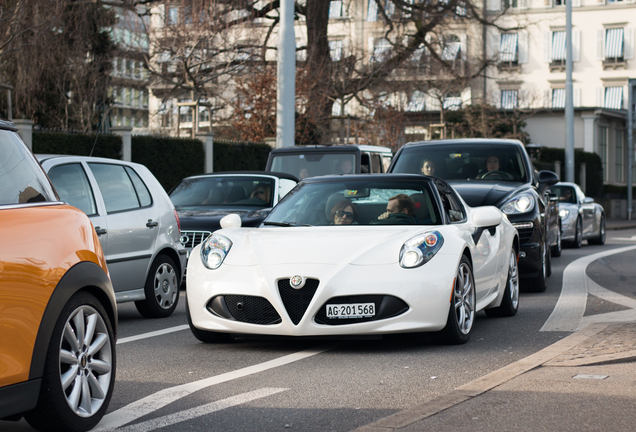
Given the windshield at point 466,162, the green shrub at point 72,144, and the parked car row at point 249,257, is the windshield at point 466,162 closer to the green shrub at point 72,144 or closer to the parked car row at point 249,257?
the parked car row at point 249,257

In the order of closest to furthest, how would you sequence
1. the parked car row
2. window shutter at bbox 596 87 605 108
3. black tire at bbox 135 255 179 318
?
the parked car row
black tire at bbox 135 255 179 318
window shutter at bbox 596 87 605 108

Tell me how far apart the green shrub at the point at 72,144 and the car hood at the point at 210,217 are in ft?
19.7

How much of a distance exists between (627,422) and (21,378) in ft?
Answer: 9.42

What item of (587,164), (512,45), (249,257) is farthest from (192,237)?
(512,45)

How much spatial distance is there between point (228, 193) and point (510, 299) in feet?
18.7

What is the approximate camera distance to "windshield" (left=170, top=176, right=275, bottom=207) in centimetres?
1388

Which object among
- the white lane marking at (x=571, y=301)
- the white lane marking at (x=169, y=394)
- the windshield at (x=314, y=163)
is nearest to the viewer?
the white lane marking at (x=169, y=394)

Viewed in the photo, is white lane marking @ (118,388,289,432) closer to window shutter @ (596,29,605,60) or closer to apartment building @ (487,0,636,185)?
apartment building @ (487,0,636,185)

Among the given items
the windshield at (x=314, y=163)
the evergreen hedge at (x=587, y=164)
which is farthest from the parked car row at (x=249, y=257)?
the evergreen hedge at (x=587, y=164)

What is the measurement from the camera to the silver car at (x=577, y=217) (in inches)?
848

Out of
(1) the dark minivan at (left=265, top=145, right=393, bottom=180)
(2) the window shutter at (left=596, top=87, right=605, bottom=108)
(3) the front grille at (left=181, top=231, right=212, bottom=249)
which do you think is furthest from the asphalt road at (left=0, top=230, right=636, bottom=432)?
(2) the window shutter at (left=596, top=87, right=605, bottom=108)

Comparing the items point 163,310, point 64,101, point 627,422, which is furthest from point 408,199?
point 64,101

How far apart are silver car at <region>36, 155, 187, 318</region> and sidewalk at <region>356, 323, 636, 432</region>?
4090 millimetres

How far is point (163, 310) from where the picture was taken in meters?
9.83
